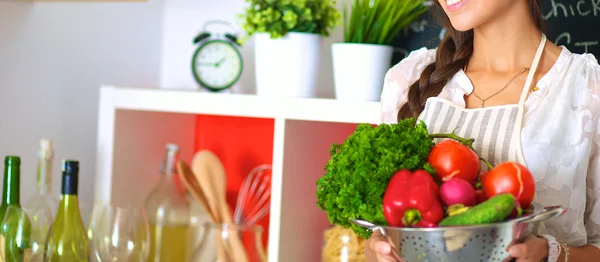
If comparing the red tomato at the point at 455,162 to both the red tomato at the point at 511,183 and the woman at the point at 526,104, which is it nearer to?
the red tomato at the point at 511,183

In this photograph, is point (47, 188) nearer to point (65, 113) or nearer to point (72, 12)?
point (65, 113)

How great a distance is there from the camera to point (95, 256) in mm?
1916

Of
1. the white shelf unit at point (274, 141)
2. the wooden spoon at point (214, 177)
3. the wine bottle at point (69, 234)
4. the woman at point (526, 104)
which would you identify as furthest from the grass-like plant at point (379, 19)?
the wine bottle at point (69, 234)

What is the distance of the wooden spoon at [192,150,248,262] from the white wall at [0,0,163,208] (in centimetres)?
30

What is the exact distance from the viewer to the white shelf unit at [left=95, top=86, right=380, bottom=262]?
6.45ft

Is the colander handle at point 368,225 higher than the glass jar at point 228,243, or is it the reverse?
the colander handle at point 368,225

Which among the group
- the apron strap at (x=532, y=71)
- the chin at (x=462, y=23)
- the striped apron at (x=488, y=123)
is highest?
the chin at (x=462, y=23)

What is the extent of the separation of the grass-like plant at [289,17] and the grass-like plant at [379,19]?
68 mm

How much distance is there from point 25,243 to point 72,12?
2.25 feet

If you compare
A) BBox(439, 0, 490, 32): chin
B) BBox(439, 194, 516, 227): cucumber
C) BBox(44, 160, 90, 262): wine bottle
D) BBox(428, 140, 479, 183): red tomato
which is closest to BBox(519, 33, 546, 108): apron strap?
BBox(439, 0, 490, 32): chin

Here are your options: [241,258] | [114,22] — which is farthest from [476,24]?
[114,22]

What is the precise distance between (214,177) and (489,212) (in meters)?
1.30

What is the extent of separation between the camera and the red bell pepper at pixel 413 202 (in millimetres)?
1137

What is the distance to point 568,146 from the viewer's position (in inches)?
58.9
